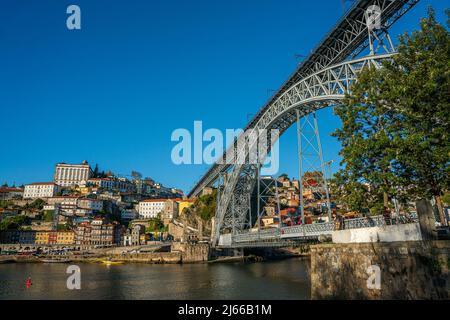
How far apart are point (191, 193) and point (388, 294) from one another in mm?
81428

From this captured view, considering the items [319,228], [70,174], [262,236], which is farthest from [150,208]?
A: [319,228]

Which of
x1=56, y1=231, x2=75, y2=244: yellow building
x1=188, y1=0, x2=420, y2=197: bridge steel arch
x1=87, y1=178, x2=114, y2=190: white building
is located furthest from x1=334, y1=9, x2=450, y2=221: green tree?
x1=87, y1=178, x2=114, y2=190: white building

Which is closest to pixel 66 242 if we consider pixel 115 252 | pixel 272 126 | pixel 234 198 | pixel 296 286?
pixel 115 252

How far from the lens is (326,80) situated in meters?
20.7

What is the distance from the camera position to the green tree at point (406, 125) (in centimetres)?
1002

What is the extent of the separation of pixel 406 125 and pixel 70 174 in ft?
428

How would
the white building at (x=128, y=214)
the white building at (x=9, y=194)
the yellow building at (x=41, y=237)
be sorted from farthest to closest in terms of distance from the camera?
the white building at (x=9, y=194), the white building at (x=128, y=214), the yellow building at (x=41, y=237)

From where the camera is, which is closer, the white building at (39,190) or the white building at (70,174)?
the white building at (39,190)

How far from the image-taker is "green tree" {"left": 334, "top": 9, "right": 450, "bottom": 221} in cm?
1002

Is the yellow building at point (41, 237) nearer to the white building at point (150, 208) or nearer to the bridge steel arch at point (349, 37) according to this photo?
the white building at point (150, 208)

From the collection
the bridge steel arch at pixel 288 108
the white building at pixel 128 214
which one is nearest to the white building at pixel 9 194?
the white building at pixel 128 214

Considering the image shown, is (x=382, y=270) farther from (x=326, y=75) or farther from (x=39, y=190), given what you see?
(x=39, y=190)

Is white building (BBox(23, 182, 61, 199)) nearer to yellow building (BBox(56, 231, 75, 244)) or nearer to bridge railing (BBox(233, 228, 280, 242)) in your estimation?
yellow building (BBox(56, 231, 75, 244))

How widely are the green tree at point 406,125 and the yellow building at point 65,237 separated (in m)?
76.5
